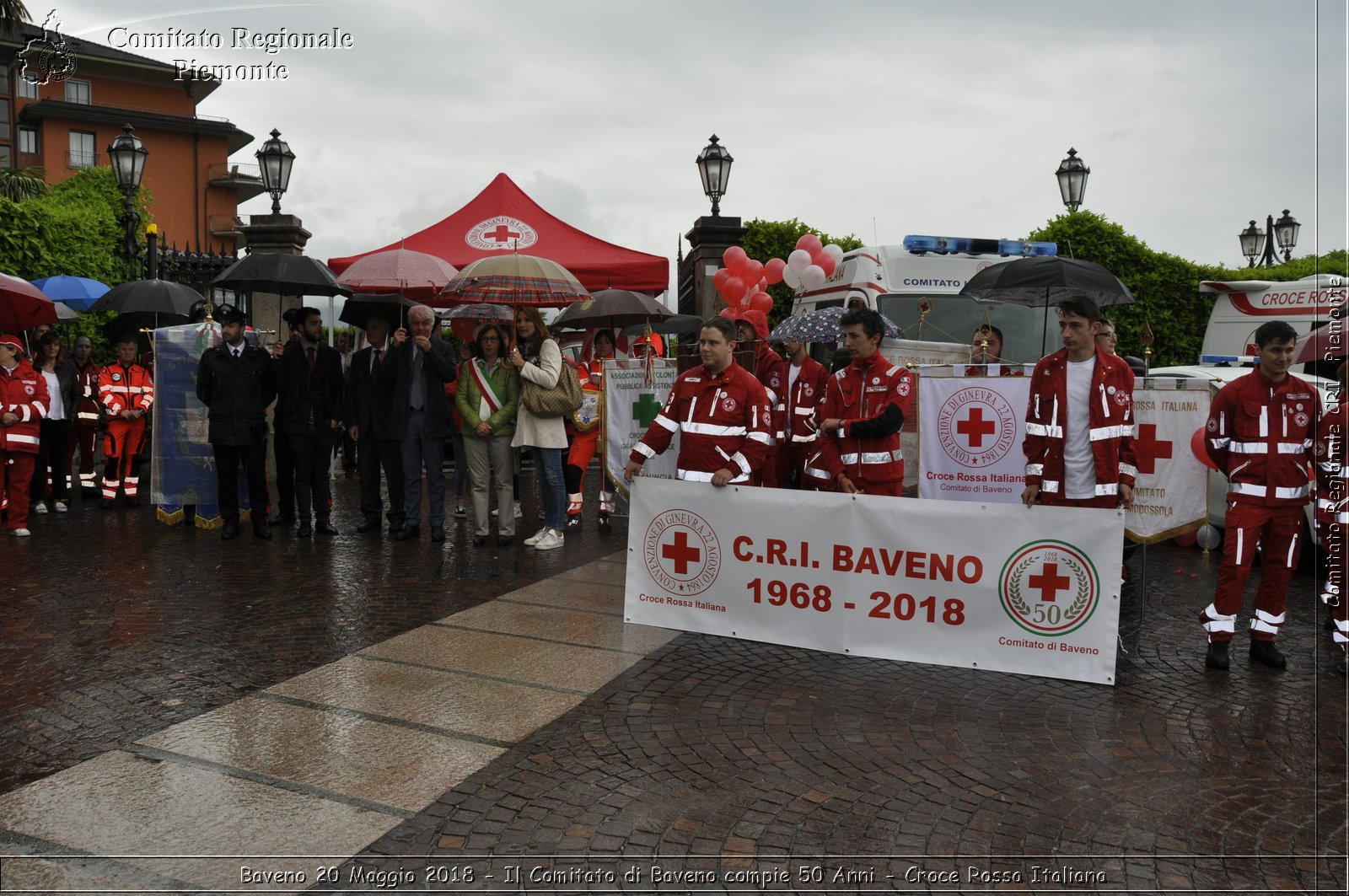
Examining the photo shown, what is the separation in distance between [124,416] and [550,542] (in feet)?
19.2

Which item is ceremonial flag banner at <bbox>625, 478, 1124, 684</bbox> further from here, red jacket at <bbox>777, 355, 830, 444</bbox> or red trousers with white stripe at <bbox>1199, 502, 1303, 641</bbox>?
red jacket at <bbox>777, 355, 830, 444</bbox>

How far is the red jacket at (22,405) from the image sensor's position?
32.4ft

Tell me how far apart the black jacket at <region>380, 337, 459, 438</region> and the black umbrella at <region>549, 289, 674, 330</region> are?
2.02m

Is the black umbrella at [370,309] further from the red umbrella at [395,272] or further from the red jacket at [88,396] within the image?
the red jacket at [88,396]

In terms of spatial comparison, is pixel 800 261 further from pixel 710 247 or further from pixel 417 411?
pixel 417 411

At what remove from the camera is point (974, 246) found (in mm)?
10789

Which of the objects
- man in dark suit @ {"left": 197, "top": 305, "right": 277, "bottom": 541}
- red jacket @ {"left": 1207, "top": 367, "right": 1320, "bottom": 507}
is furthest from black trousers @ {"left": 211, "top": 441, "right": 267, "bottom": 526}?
red jacket @ {"left": 1207, "top": 367, "right": 1320, "bottom": 507}

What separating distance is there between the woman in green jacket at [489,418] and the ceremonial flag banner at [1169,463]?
17.3ft

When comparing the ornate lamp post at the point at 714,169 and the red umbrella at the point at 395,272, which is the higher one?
the ornate lamp post at the point at 714,169

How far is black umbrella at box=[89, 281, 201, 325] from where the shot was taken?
12.1 meters

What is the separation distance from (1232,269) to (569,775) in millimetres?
23965

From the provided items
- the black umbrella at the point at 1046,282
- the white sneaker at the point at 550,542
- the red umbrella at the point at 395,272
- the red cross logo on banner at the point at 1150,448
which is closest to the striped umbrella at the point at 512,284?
the red umbrella at the point at 395,272

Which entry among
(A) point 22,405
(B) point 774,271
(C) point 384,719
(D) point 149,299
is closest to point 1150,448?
(B) point 774,271

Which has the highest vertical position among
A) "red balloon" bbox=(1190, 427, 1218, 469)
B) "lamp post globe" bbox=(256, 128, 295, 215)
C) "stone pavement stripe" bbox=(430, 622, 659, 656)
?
"lamp post globe" bbox=(256, 128, 295, 215)
